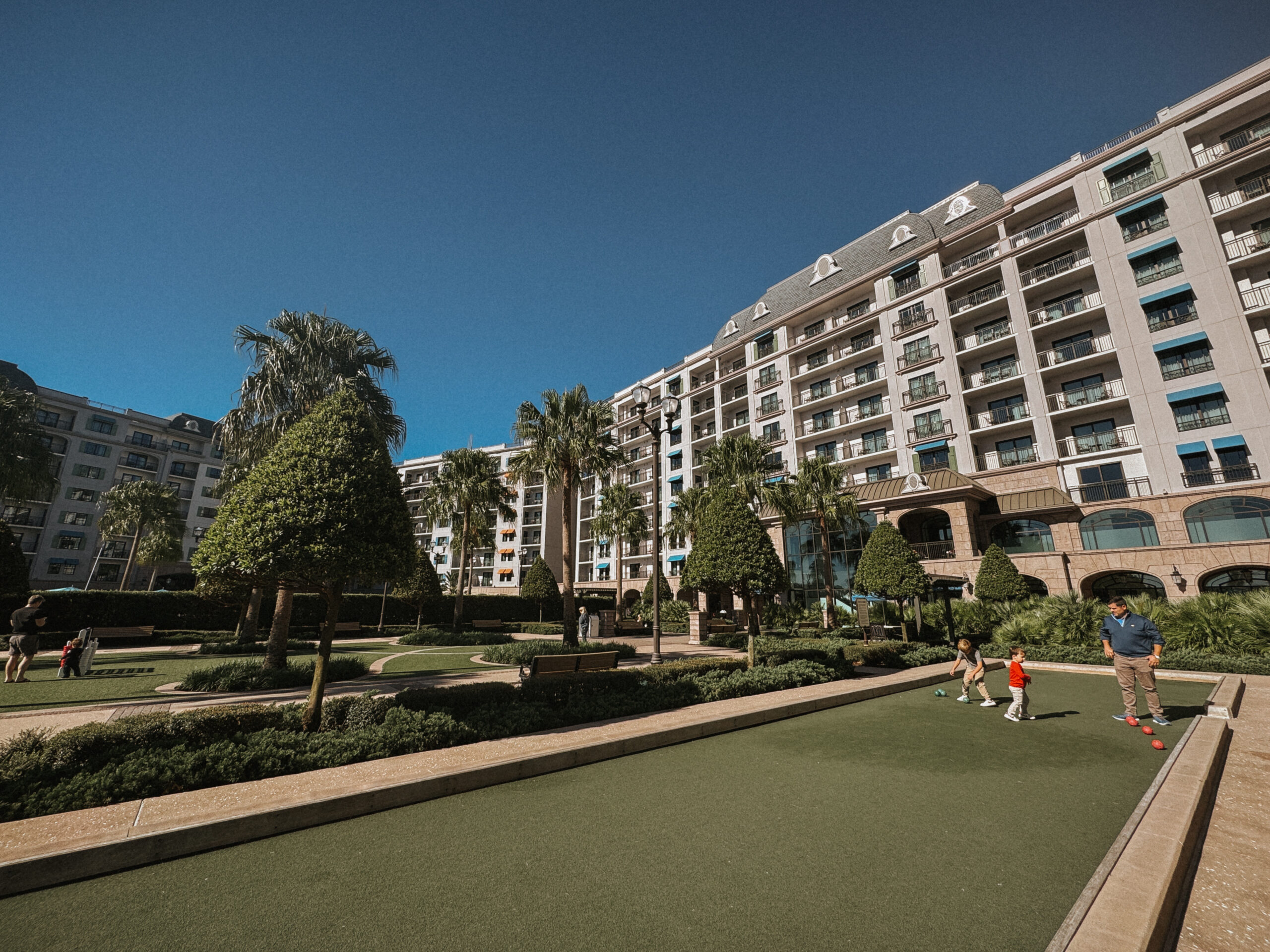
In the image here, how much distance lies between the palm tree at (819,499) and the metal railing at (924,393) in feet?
34.2

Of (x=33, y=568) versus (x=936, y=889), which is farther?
(x=33, y=568)

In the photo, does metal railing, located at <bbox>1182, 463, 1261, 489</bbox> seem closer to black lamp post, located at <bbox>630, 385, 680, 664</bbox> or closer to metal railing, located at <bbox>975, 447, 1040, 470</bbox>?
metal railing, located at <bbox>975, 447, 1040, 470</bbox>

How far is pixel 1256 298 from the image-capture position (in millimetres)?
23156

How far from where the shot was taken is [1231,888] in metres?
3.56

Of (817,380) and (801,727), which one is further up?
(817,380)

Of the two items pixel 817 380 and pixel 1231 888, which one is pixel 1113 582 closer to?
pixel 817 380

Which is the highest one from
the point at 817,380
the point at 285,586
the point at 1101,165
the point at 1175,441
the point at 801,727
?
the point at 1101,165

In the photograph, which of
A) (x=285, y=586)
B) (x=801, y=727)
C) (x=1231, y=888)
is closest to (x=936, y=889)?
(x=1231, y=888)

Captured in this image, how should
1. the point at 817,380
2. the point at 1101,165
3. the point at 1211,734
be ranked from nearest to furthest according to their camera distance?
the point at 1211,734, the point at 1101,165, the point at 817,380

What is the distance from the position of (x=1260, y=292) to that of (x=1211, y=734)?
2845 centimetres

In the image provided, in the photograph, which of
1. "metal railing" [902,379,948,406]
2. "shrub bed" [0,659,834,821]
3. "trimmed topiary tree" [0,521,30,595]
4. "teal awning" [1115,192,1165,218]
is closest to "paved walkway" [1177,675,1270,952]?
"shrub bed" [0,659,834,821]

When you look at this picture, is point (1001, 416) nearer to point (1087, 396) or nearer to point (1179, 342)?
point (1087, 396)

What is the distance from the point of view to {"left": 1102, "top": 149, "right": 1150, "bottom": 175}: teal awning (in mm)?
27469

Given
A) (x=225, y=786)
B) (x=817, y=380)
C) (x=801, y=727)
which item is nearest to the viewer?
(x=225, y=786)
